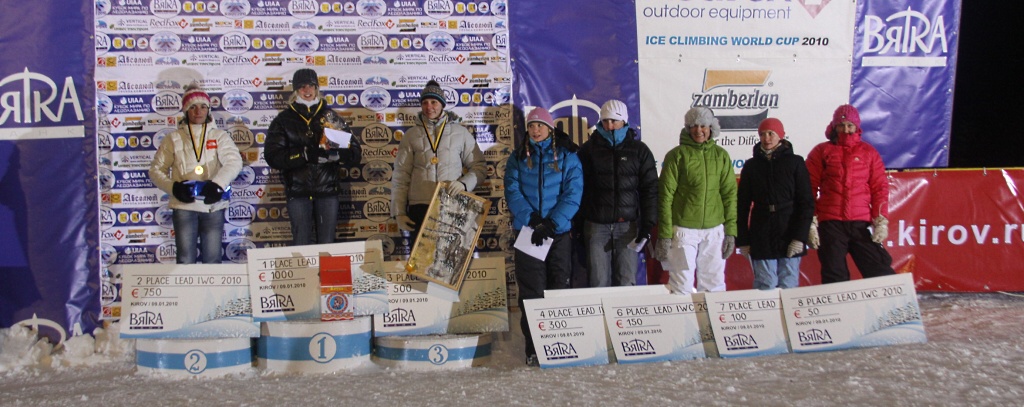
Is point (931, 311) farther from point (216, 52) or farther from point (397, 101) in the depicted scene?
point (216, 52)

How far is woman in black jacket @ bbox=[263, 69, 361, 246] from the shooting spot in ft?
17.4

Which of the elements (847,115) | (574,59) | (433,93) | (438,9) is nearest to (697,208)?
(847,115)

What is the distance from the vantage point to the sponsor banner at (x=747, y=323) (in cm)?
471

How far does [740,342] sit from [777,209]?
1063 millimetres

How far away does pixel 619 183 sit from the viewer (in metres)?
5.05

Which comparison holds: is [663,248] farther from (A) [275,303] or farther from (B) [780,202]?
(A) [275,303]

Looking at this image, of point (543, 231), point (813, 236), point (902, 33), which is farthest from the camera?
point (902, 33)

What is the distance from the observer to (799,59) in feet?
20.9

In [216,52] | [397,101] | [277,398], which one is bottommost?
[277,398]

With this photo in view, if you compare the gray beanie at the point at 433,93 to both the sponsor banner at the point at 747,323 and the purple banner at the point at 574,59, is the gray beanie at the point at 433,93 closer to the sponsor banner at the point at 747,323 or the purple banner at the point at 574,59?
the purple banner at the point at 574,59

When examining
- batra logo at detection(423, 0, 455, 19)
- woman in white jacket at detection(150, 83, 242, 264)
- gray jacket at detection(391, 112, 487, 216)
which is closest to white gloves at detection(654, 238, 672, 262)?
gray jacket at detection(391, 112, 487, 216)

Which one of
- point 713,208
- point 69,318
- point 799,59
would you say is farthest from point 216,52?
point 799,59

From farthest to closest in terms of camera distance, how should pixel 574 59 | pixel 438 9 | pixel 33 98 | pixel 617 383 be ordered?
pixel 574 59
pixel 438 9
pixel 33 98
pixel 617 383

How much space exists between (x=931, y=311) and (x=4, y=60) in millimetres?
7578
